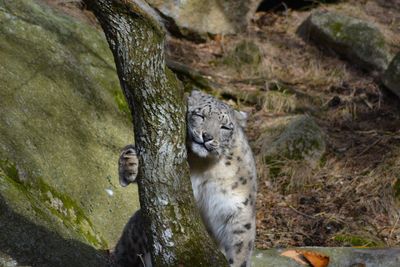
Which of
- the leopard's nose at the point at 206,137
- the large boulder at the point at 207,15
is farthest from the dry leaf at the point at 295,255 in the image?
the large boulder at the point at 207,15

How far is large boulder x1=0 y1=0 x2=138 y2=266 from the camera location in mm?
5688

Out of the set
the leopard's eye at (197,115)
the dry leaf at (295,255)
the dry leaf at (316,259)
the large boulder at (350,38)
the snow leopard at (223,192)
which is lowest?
the large boulder at (350,38)

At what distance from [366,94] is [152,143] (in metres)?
8.26

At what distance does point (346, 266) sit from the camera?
6211 mm

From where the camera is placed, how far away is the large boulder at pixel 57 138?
5.69m

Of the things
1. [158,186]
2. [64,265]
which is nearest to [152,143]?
[158,186]

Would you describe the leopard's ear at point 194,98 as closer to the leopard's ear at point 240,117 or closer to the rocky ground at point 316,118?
the leopard's ear at point 240,117

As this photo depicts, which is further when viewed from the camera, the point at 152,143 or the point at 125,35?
the point at 152,143

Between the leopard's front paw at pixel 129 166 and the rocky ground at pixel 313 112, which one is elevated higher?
the leopard's front paw at pixel 129 166

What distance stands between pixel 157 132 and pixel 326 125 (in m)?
7.23

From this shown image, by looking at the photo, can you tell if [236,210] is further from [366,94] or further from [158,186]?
[366,94]

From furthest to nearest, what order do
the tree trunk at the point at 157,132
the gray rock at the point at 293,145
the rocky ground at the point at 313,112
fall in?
the gray rock at the point at 293,145
the rocky ground at the point at 313,112
the tree trunk at the point at 157,132

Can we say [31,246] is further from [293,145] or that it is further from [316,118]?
[316,118]

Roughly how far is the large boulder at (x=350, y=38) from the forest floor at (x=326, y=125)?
0.19 meters
